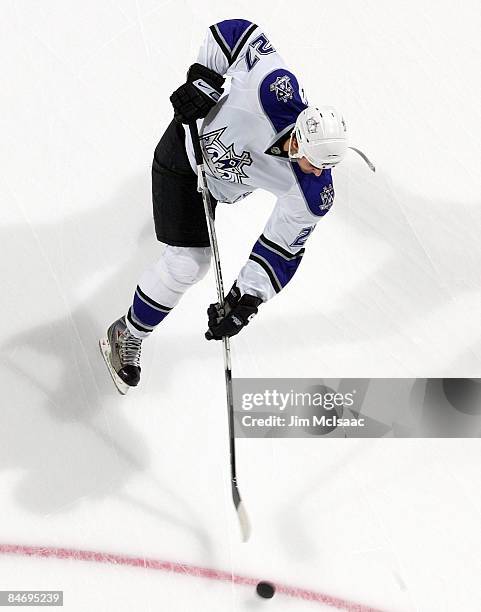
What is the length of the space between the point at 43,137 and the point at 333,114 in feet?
6.12

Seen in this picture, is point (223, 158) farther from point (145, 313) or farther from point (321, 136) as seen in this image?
point (145, 313)

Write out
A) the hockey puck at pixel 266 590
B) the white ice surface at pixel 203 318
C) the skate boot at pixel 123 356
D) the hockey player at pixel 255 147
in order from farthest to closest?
Answer: the skate boot at pixel 123 356 → the white ice surface at pixel 203 318 → the hockey puck at pixel 266 590 → the hockey player at pixel 255 147

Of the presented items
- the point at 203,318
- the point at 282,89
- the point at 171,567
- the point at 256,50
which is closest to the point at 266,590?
the point at 171,567

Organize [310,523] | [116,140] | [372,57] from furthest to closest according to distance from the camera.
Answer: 1. [372,57]
2. [116,140]
3. [310,523]

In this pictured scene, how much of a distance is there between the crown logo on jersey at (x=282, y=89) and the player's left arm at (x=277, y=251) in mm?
233

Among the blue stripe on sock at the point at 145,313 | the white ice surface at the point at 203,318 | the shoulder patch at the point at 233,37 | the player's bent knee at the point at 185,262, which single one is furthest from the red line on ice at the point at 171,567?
the shoulder patch at the point at 233,37

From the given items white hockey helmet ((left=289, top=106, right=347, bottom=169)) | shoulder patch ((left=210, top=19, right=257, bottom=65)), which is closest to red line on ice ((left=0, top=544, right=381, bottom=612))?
white hockey helmet ((left=289, top=106, right=347, bottom=169))

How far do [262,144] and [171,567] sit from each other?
5.01 ft

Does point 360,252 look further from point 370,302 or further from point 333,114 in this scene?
point 333,114

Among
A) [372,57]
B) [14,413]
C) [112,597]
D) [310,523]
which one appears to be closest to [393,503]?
[310,523]

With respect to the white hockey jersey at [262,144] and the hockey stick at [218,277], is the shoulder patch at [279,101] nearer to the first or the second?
the white hockey jersey at [262,144]

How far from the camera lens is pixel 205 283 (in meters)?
3.79

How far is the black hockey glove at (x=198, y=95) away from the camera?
2783mm

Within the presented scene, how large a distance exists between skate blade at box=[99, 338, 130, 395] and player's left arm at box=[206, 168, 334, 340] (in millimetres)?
688
